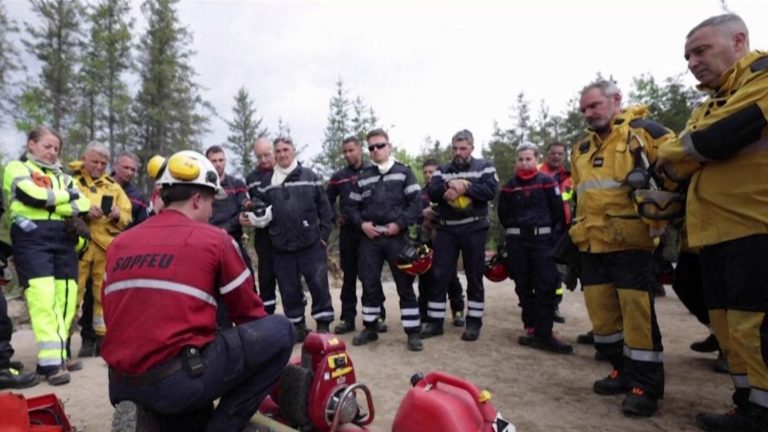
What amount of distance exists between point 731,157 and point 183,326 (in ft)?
9.72

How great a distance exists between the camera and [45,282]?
427cm

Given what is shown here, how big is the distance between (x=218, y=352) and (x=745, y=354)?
8.86 feet

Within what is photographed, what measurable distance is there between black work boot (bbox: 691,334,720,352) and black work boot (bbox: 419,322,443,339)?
2534mm

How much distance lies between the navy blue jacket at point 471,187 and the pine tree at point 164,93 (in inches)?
870

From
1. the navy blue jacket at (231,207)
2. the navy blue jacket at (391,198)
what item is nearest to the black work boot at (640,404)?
the navy blue jacket at (391,198)

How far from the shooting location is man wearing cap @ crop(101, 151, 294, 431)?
211cm

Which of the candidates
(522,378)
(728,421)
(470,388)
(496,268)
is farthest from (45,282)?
(728,421)

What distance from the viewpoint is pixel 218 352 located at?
2244mm

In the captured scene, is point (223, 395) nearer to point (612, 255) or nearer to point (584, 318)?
point (612, 255)

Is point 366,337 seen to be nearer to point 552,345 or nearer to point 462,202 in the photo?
point 462,202

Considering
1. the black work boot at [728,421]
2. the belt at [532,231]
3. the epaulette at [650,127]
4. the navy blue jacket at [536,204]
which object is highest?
the epaulette at [650,127]

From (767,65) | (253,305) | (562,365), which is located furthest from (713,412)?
(253,305)

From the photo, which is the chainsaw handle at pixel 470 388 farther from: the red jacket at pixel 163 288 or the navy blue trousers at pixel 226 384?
the red jacket at pixel 163 288

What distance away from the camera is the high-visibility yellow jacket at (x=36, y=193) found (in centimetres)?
421
